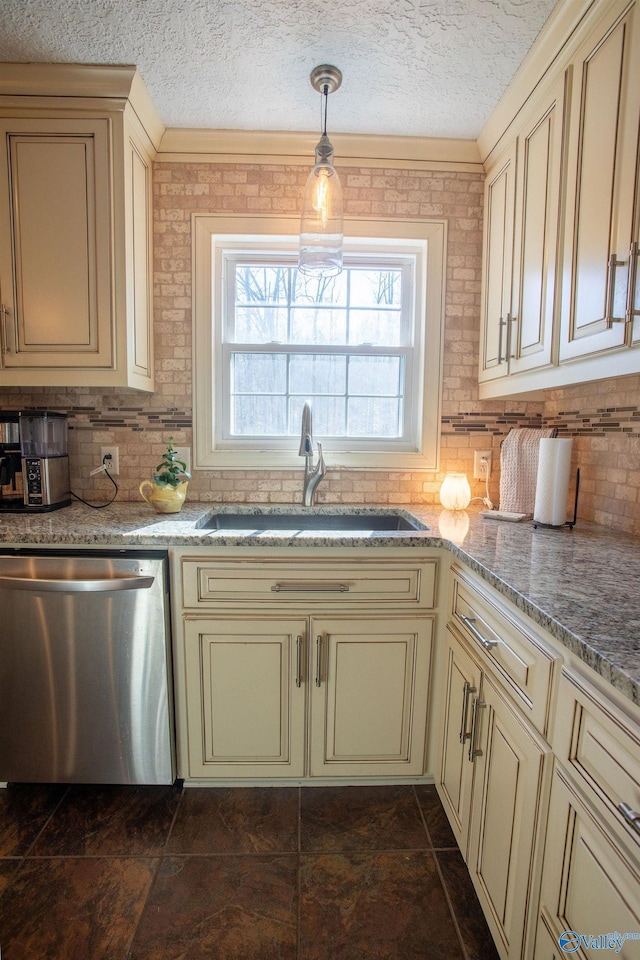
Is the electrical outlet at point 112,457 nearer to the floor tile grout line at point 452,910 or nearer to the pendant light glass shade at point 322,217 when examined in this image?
the pendant light glass shade at point 322,217

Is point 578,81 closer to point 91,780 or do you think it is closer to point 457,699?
point 457,699

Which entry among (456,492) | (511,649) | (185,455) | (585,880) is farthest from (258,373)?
(585,880)

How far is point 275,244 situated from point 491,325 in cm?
104

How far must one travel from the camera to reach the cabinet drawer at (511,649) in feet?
2.95

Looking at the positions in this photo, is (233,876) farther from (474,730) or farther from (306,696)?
(474,730)

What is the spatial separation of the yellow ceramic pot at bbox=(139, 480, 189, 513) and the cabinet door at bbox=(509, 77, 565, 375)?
1.40m

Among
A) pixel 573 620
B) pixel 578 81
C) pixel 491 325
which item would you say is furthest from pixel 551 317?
pixel 573 620

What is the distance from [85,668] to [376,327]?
184 cm

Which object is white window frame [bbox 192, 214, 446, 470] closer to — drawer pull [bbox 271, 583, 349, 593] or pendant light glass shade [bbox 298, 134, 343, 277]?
pendant light glass shade [bbox 298, 134, 343, 277]

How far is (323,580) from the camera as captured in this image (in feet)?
5.06

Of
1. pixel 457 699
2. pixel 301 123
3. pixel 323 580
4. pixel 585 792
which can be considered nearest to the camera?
pixel 585 792

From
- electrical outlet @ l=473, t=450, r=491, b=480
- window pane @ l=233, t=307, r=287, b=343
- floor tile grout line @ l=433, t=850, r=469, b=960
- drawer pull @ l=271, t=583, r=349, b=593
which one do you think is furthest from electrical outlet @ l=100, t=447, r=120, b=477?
floor tile grout line @ l=433, t=850, r=469, b=960

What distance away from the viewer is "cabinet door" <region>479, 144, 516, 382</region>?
5.80 feet

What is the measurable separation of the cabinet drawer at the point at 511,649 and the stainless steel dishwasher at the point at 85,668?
97cm
